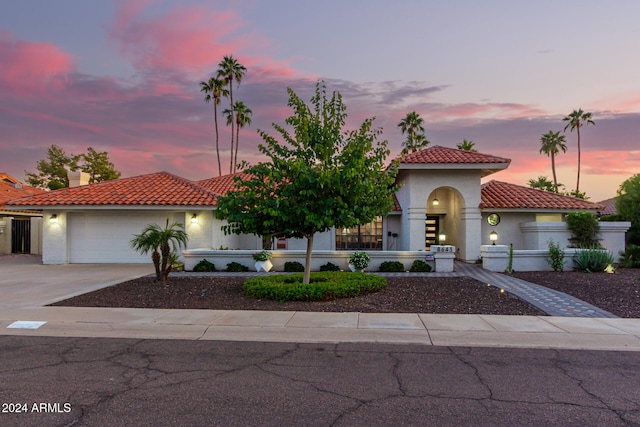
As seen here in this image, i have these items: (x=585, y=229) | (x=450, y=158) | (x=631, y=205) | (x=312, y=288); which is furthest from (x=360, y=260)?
(x=631, y=205)

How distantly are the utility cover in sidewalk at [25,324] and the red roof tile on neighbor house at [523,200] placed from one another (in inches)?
681

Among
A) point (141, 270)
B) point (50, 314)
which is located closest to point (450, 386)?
point (50, 314)

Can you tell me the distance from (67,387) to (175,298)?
5.68 m

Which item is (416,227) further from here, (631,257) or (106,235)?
(106,235)

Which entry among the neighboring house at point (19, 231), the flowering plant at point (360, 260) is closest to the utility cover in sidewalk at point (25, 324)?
the flowering plant at point (360, 260)

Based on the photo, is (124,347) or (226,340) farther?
(226,340)

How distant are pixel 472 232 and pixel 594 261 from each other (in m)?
4.94

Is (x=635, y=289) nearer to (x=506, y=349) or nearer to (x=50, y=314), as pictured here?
(x=506, y=349)

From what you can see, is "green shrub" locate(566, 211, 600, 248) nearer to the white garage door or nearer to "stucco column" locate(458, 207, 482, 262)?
"stucco column" locate(458, 207, 482, 262)

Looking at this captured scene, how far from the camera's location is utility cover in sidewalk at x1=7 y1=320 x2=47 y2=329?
7916 mm

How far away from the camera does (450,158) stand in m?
18.6

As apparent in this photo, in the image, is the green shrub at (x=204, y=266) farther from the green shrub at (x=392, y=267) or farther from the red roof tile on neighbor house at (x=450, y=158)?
Result: the red roof tile on neighbor house at (x=450, y=158)

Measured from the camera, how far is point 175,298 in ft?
34.8

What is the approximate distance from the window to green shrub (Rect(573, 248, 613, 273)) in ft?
29.6
